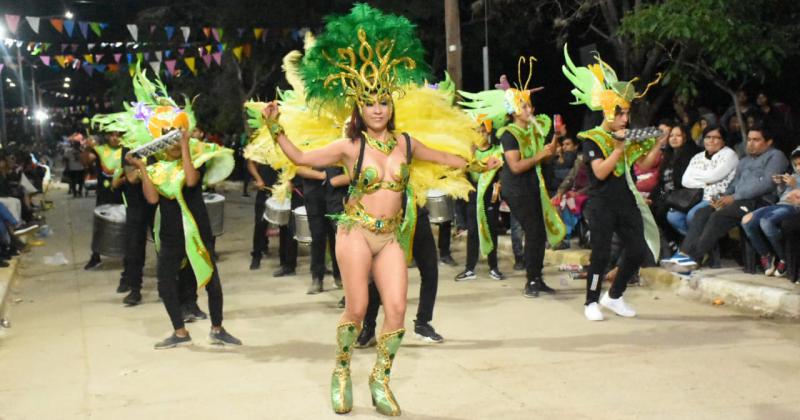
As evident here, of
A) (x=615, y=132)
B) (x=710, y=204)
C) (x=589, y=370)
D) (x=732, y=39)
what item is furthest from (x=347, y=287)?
(x=732, y=39)

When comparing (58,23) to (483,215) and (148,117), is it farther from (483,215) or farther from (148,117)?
(148,117)

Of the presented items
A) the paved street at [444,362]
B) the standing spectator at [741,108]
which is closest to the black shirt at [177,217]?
the paved street at [444,362]

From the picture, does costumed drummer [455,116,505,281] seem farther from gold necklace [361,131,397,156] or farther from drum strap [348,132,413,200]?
gold necklace [361,131,397,156]

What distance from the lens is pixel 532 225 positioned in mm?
9055

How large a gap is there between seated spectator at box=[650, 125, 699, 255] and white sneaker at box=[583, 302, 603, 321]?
2.48 metres

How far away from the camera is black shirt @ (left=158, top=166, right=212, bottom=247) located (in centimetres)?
748

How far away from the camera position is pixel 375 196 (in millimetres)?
5555

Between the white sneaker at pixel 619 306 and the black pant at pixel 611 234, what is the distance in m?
0.19

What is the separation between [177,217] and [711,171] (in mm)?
5574

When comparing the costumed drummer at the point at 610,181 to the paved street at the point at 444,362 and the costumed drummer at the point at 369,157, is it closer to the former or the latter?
the paved street at the point at 444,362

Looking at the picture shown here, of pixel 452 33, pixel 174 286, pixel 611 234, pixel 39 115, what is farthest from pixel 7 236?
pixel 39 115

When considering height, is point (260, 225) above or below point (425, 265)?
below

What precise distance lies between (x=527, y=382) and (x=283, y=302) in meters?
3.96

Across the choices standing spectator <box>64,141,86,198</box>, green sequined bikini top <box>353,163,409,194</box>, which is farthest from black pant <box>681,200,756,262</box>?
standing spectator <box>64,141,86,198</box>
